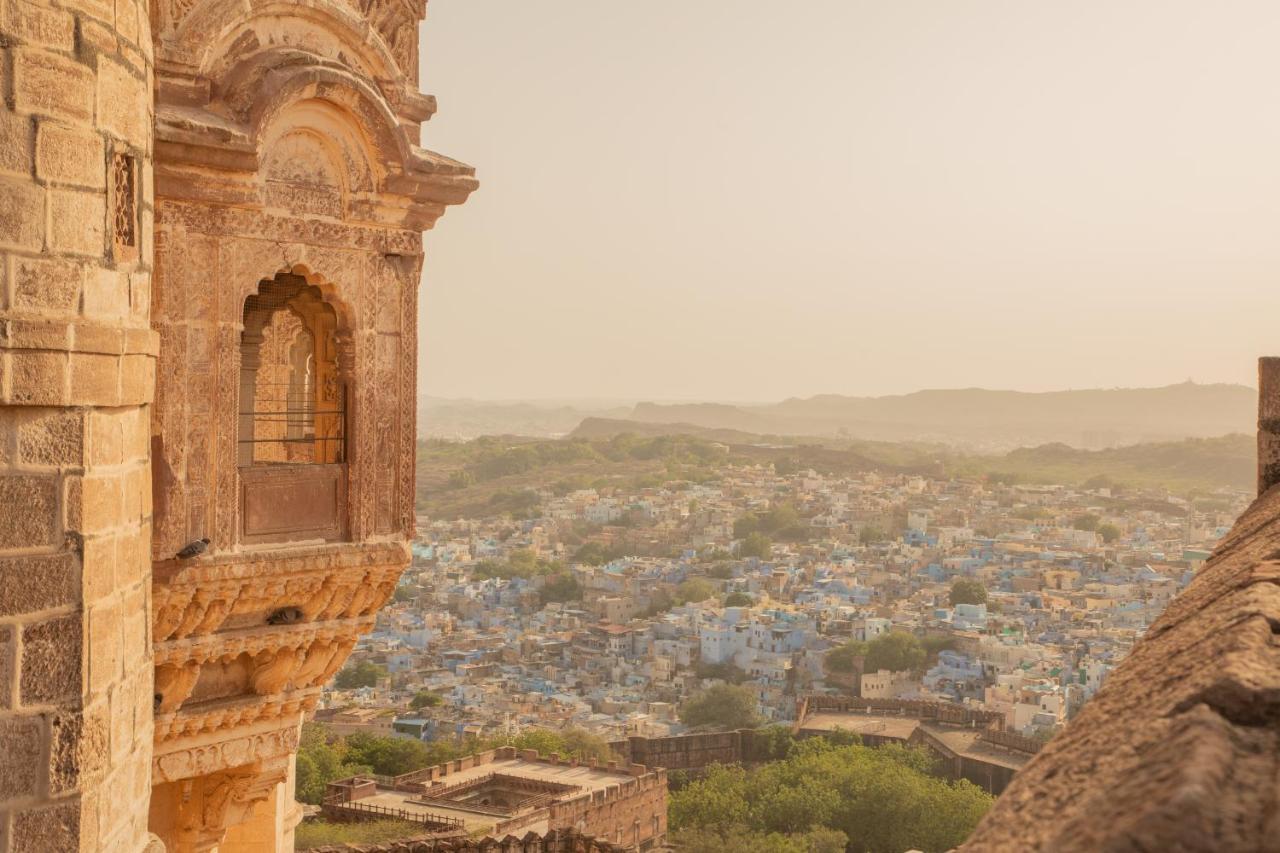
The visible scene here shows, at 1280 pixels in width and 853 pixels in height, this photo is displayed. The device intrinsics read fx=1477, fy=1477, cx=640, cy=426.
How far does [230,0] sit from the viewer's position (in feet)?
15.8

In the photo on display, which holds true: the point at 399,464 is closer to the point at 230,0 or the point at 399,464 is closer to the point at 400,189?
the point at 400,189

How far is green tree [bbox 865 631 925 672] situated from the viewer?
45.8 meters

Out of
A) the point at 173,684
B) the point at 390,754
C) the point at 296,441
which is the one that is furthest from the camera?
the point at 390,754

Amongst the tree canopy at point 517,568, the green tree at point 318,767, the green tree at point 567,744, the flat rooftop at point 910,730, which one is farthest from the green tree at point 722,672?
the green tree at point 318,767

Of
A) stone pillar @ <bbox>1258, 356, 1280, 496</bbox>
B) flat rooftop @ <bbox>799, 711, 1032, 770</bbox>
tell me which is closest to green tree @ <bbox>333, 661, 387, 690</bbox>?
flat rooftop @ <bbox>799, 711, 1032, 770</bbox>

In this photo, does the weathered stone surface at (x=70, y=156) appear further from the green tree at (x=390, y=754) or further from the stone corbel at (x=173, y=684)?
the green tree at (x=390, y=754)

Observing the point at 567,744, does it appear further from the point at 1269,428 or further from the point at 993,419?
the point at 993,419

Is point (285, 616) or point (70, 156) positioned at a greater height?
point (70, 156)

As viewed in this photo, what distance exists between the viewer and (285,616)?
5250mm

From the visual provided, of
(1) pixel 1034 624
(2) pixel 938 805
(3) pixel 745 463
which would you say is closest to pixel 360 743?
(2) pixel 938 805

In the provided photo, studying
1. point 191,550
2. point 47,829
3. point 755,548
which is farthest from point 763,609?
point 47,829

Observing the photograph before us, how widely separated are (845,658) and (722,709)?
6871 millimetres

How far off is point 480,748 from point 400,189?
28410mm

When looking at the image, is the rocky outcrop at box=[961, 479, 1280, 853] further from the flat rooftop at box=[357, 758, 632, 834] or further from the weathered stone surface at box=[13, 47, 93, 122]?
the flat rooftop at box=[357, 758, 632, 834]
